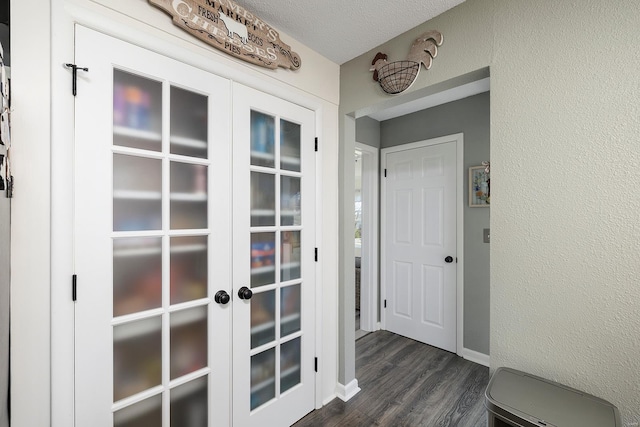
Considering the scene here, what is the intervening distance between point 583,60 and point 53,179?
2.16m

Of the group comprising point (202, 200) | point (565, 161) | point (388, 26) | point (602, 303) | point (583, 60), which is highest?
point (388, 26)

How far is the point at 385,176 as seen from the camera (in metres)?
3.35

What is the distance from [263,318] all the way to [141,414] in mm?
685

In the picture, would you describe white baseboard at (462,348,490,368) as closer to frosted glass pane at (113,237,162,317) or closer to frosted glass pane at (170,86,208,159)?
frosted glass pane at (113,237,162,317)

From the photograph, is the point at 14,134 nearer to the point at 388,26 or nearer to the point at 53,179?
the point at 53,179

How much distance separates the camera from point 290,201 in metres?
1.83

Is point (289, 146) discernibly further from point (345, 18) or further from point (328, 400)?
point (328, 400)

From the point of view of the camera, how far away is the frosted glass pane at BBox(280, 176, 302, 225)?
70.1 inches

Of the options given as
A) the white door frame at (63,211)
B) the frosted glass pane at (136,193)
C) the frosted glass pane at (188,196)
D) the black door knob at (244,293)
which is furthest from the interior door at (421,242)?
the white door frame at (63,211)

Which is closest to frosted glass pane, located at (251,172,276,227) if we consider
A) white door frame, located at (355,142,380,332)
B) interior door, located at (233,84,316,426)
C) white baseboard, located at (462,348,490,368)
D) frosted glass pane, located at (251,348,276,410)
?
interior door, located at (233,84,316,426)

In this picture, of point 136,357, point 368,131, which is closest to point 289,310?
point 136,357

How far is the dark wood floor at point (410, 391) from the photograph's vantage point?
1.88 metres

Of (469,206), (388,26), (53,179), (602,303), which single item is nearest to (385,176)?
(469,206)

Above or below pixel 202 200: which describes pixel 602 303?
below
